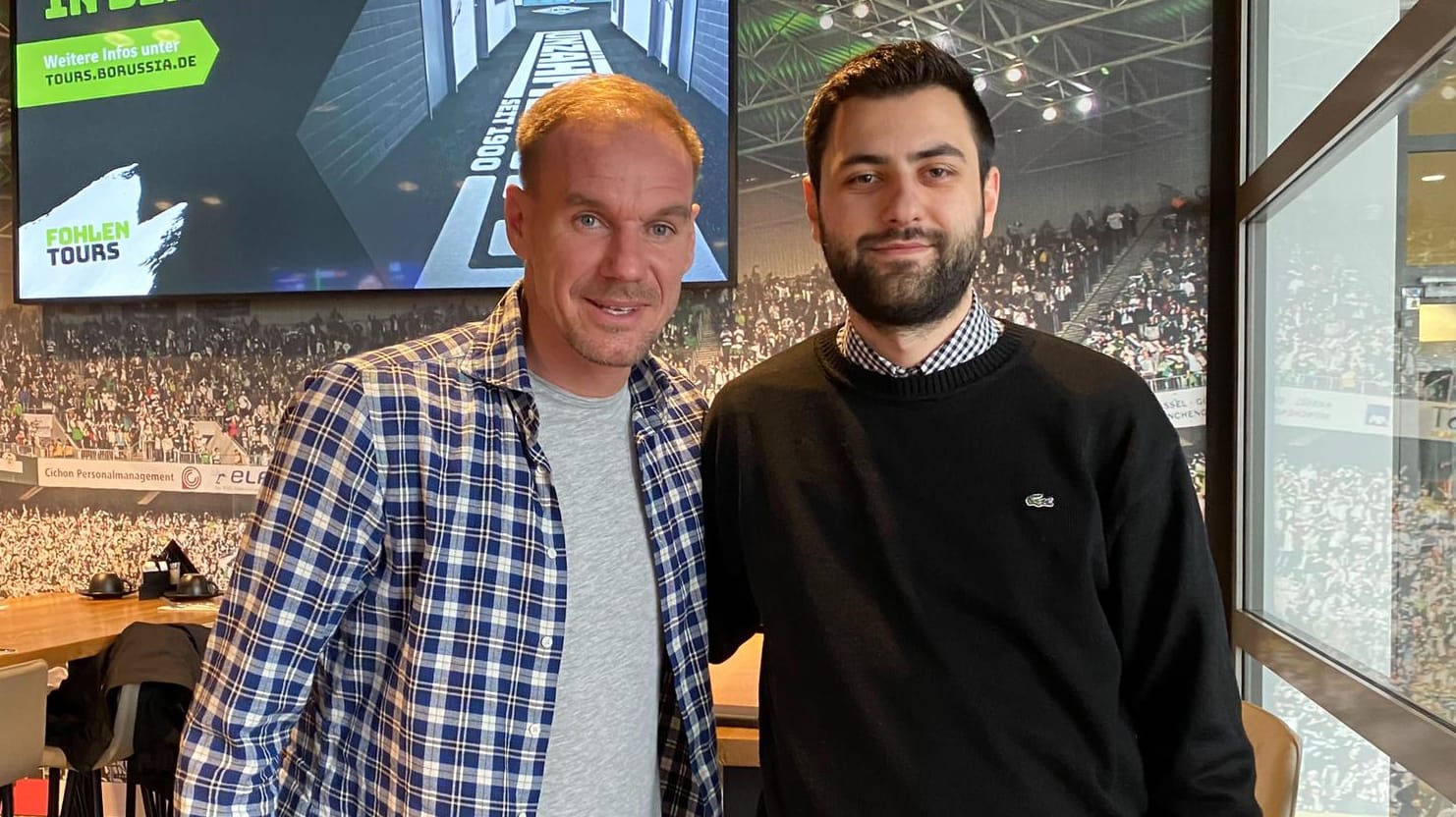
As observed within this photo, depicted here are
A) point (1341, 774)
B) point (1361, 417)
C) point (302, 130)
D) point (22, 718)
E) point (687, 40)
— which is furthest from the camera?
point (302, 130)

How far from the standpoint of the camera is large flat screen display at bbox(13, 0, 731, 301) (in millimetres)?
3217

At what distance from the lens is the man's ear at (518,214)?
142cm

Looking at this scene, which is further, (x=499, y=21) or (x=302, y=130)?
(x=302, y=130)

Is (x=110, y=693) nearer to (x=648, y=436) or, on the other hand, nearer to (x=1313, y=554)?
(x=648, y=436)

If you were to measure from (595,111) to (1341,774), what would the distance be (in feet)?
6.50

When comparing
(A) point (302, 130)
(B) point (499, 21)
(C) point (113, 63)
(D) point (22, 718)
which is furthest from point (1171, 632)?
(C) point (113, 63)

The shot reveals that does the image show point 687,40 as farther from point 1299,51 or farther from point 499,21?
point 1299,51

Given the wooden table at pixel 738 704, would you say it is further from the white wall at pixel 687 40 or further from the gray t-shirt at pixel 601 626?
the white wall at pixel 687 40

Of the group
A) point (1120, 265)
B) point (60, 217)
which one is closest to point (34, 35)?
point (60, 217)

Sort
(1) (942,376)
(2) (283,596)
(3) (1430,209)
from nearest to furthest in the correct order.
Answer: (2) (283,596), (1) (942,376), (3) (1430,209)

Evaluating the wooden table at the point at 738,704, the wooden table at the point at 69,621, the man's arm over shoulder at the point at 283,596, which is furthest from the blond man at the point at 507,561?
the wooden table at the point at 69,621

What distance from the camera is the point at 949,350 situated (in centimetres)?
131

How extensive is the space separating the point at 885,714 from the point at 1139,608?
338 millimetres

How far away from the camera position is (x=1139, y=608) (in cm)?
123
